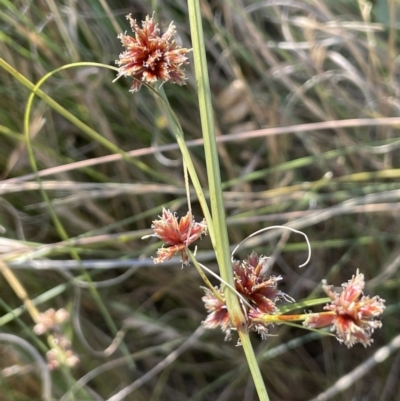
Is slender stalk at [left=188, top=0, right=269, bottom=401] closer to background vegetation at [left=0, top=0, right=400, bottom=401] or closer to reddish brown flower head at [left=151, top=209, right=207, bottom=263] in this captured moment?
reddish brown flower head at [left=151, top=209, right=207, bottom=263]

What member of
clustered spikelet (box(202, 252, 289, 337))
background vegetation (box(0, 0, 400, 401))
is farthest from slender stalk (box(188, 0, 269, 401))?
background vegetation (box(0, 0, 400, 401))

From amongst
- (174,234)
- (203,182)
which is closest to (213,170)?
(174,234)

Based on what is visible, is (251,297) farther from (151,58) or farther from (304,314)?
(151,58)

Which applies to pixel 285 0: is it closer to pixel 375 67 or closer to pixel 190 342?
pixel 375 67

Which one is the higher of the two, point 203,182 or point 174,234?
point 203,182

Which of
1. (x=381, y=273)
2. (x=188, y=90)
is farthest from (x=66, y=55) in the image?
(x=381, y=273)

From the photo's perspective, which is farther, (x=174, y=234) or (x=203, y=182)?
(x=203, y=182)
